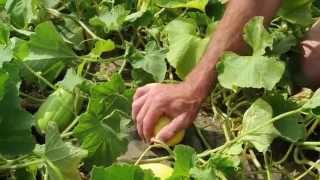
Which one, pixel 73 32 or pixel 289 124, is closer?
pixel 289 124

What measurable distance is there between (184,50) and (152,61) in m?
0.09

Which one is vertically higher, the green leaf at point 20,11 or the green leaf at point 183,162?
the green leaf at point 20,11

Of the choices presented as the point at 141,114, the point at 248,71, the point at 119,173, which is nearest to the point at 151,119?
the point at 141,114

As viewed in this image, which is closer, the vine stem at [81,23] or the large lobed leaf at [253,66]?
the large lobed leaf at [253,66]

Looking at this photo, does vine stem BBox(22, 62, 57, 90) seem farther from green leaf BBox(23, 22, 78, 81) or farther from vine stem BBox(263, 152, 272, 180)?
vine stem BBox(263, 152, 272, 180)

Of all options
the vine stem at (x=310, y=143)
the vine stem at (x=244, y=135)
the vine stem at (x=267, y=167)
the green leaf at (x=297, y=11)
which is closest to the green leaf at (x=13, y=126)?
the vine stem at (x=244, y=135)

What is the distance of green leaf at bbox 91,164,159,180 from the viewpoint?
4.80 feet

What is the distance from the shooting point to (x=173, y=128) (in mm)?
1819

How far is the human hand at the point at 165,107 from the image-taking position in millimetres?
1821

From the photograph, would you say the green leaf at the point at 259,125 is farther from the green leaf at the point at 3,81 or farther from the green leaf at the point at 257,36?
the green leaf at the point at 3,81

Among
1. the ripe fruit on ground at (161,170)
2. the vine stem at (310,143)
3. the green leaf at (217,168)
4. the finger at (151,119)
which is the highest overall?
the finger at (151,119)

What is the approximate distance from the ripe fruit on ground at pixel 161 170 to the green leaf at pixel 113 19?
20.6 inches

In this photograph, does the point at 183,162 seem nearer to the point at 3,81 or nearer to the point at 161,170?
the point at 161,170

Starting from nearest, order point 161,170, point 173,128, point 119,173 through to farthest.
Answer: point 119,173 < point 161,170 < point 173,128
